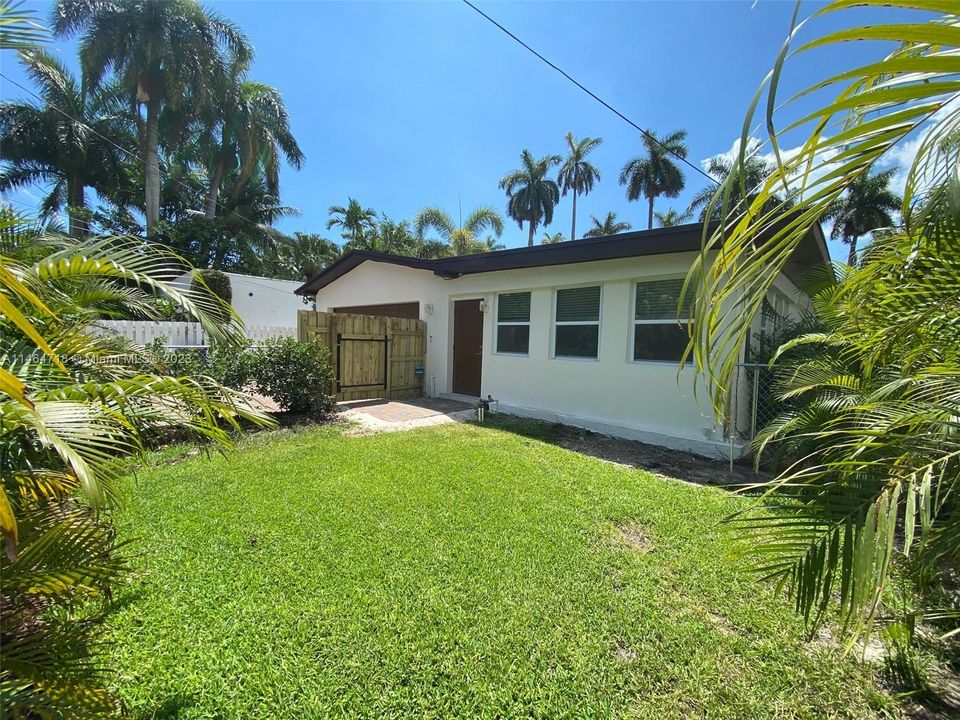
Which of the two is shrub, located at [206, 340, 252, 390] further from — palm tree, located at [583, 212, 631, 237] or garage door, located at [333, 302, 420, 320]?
palm tree, located at [583, 212, 631, 237]

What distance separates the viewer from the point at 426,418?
24.2ft

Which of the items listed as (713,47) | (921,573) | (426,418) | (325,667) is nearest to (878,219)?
(713,47)

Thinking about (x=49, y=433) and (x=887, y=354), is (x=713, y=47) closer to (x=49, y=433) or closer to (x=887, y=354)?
(x=887, y=354)

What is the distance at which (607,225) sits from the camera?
34.4 meters

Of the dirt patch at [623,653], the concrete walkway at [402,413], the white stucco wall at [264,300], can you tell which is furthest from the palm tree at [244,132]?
the dirt patch at [623,653]

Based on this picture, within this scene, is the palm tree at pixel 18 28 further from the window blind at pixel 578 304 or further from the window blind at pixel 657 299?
the window blind at pixel 578 304

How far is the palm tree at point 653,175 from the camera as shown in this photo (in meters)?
28.8

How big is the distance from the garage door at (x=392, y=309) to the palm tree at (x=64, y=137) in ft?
53.9

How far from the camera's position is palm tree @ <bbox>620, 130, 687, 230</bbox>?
94.6 ft

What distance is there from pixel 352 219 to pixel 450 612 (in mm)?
26185

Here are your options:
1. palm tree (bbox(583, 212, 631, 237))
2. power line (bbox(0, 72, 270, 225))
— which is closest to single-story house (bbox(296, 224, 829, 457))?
power line (bbox(0, 72, 270, 225))

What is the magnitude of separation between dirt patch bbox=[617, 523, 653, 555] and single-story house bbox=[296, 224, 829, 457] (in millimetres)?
2144

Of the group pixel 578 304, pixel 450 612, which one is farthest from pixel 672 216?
pixel 450 612

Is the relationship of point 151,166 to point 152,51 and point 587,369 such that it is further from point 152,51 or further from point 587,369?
point 587,369
